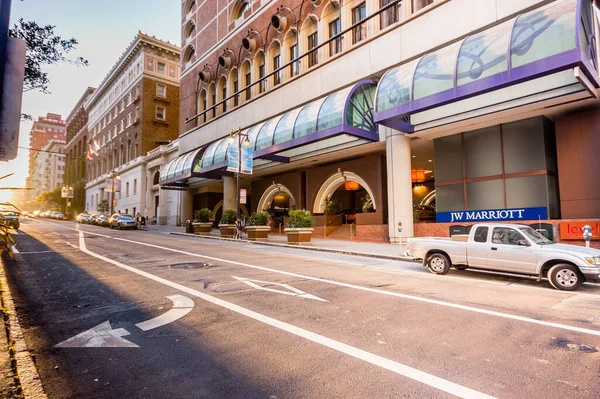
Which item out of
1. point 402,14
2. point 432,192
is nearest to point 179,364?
point 402,14

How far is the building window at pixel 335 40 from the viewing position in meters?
23.9

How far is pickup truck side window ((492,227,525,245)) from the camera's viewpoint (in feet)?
28.2

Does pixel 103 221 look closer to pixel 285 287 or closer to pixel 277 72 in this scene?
pixel 277 72

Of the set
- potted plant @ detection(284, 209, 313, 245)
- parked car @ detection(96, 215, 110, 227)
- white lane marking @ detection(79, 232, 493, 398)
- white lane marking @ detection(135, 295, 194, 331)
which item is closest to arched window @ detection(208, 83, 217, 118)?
parked car @ detection(96, 215, 110, 227)

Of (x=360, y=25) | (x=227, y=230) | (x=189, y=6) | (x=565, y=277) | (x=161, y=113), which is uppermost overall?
(x=189, y=6)

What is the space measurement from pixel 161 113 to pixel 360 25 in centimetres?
4102

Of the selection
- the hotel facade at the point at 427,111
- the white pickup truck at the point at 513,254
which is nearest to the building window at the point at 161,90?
the hotel facade at the point at 427,111

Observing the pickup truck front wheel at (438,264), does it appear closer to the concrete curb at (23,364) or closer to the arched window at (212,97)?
the concrete curb at (23,364)

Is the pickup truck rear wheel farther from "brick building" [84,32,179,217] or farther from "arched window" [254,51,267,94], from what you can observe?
"brick building" [84,32,179,217]

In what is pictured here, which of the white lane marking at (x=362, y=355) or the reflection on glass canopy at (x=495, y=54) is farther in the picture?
the reflection on glass canopy at (x=495, y=54)

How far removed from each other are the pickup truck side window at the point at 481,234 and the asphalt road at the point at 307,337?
4.70ft

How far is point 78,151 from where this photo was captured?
86.4m

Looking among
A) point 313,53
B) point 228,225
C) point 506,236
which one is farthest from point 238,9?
point 506,236

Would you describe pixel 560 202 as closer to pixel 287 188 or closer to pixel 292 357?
pixel 292 357
